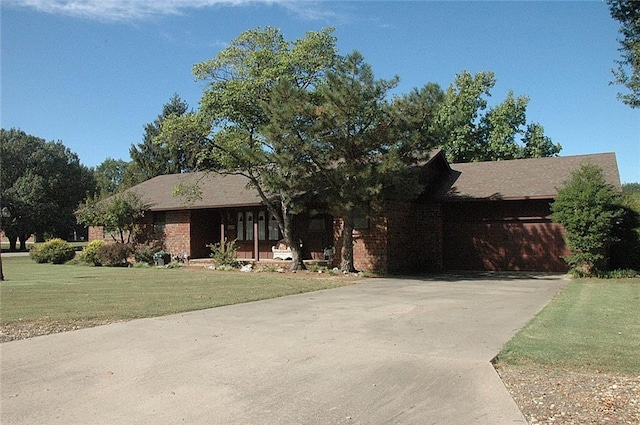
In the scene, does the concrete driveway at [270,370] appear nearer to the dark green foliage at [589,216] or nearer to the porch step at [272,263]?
the dark green foliage at [589,216]

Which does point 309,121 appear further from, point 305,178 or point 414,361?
point 414,361

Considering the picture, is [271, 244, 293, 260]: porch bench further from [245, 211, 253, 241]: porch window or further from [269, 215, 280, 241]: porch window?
[245, 211, 253, 241]: porch window

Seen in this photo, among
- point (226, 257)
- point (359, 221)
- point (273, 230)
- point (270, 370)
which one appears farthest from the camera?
point (273, 230)

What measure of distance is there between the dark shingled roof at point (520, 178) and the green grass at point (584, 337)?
28.4ft

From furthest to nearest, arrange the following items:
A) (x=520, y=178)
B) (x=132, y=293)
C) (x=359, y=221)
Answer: (x=520, y=178) < (x=359, y=221) < (x=132, y=293)

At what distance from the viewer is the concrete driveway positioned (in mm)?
4848

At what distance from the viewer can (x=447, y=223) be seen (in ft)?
74.8

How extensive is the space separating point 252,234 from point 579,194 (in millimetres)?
15041

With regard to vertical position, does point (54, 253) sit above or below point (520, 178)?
below

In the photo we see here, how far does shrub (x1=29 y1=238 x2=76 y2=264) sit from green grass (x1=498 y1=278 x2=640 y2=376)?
24.5 meters

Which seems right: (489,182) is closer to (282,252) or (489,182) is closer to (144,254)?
(282,252)

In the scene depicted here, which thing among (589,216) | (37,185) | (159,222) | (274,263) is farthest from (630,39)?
(37,185)

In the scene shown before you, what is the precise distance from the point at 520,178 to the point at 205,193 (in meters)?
15.5

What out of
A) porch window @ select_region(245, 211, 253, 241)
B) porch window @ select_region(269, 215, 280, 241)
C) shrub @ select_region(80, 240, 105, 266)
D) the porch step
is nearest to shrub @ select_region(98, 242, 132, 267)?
shrub @ select_region(80, 240, 105, 266)
